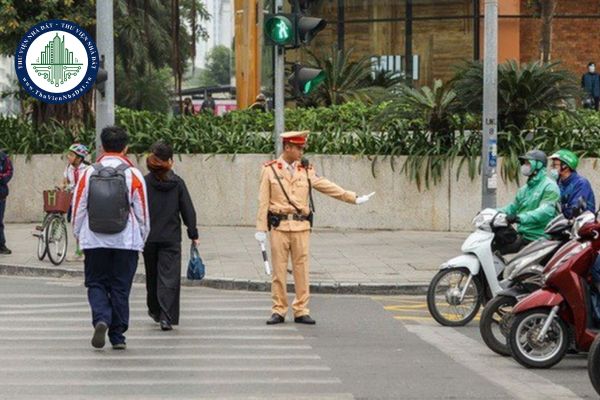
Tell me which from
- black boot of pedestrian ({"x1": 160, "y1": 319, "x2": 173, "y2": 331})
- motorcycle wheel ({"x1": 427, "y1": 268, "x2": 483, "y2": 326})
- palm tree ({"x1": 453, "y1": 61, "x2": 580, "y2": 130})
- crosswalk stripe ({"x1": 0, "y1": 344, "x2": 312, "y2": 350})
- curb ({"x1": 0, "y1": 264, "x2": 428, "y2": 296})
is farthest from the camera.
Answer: palm tree ({"x1": 453, "y1": 61, "x2": 580, "y2": 130})

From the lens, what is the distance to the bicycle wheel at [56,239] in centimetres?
1962

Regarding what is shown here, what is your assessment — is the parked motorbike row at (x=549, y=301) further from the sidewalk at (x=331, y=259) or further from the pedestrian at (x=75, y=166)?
the pedestrian at (x=75, y=166)

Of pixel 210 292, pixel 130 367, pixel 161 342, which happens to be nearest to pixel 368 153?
pixel 210 292

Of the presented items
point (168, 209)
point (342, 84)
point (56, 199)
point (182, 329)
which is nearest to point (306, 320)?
point (182, 329)

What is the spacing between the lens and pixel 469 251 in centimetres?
1409

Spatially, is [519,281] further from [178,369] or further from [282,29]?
[282,29]

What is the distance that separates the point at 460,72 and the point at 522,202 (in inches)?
392

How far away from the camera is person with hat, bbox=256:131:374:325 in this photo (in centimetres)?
1402

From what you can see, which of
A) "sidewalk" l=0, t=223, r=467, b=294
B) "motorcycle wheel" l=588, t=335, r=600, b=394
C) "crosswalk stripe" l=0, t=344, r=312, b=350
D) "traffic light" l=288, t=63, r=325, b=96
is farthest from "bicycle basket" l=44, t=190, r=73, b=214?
"motorcycle wheel" l=588, t=335, r=600, b=394

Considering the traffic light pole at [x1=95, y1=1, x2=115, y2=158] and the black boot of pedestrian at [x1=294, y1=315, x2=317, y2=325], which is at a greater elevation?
the traffic light pole at [x1=95, y1=1, x2=115, y2=158]

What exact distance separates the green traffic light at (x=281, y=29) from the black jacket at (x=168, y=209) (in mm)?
4392

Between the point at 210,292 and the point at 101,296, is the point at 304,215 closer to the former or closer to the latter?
the point at 101,296

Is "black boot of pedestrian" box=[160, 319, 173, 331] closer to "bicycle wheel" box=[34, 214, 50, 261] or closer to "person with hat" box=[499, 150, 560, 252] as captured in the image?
"person with hat" box=[499, 150, 560, 252]

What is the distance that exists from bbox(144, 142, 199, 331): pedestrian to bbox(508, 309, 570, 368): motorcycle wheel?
134 inches
